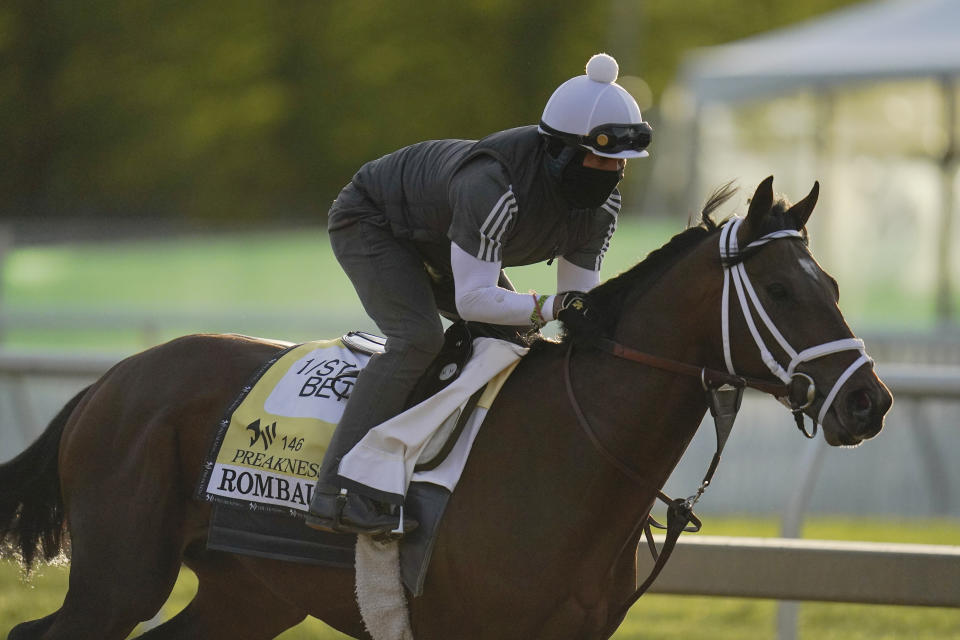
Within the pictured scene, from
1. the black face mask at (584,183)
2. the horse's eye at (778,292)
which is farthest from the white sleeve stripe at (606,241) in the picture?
the horse's eye at (778,292)

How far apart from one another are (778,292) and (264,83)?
3943 centimetres

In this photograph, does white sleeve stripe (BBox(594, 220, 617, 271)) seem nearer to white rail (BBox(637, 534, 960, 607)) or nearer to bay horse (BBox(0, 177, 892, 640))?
bay horse (BBox(0, 177, 892, 640))

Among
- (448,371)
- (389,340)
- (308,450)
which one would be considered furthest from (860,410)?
(308,450)

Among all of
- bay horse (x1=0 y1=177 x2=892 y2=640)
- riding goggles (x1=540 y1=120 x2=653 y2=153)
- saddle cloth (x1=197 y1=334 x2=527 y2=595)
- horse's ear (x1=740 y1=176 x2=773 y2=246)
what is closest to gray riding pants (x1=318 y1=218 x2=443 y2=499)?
saddle cloth (x1=197 y1=334 x2=527 y2=595)

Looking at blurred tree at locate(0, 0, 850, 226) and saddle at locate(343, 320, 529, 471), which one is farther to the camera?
blurred tree at locate(0, 0, 850, 226)

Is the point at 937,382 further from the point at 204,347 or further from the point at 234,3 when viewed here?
the point at 234,3

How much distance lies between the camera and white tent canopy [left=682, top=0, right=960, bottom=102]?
14797mm

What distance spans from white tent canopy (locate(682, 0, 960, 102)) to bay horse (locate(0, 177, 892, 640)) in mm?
11306

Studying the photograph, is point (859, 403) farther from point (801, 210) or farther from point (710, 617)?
point (710, 617)

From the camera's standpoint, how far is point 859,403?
382 cm

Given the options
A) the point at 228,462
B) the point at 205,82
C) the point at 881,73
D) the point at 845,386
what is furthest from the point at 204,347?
the point at 205,82

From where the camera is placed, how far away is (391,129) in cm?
4241

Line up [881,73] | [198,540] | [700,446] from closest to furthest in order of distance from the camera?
1. [198,540]
2. [700,446]
3. [881,73]

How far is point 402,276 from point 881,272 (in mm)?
13612
